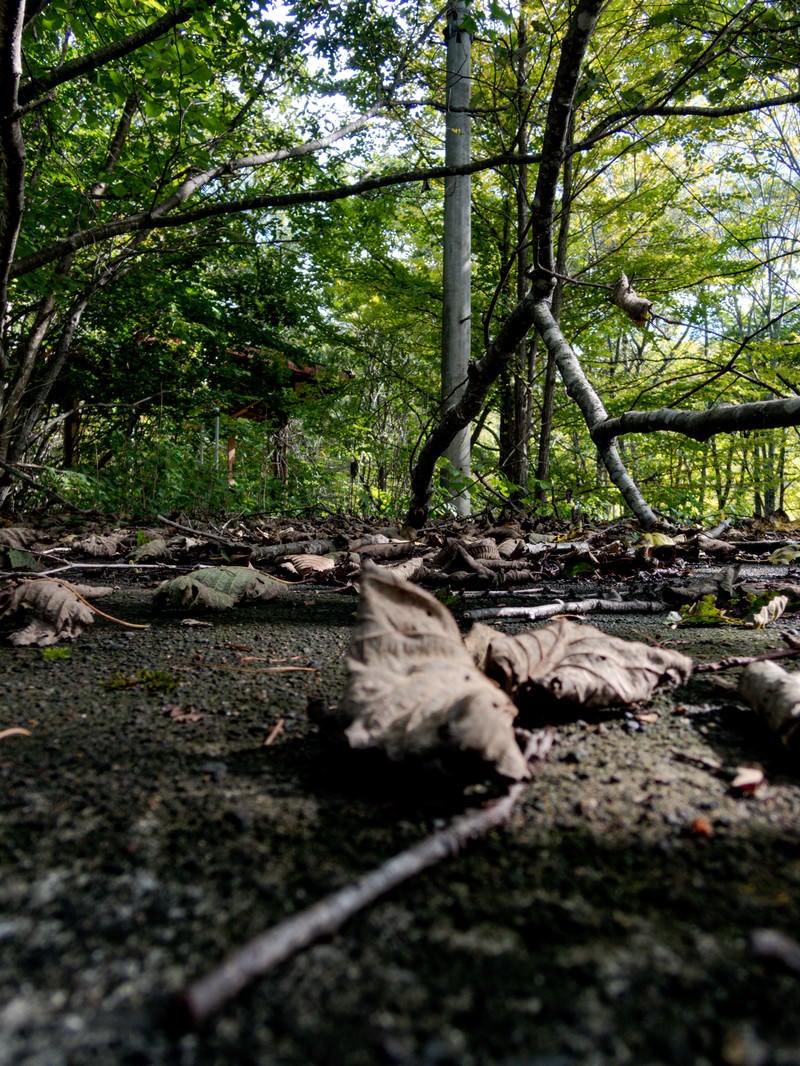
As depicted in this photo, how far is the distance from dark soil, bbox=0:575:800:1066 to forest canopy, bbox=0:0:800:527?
1.42 m

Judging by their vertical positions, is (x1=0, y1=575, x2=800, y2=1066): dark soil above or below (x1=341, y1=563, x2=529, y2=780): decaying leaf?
below

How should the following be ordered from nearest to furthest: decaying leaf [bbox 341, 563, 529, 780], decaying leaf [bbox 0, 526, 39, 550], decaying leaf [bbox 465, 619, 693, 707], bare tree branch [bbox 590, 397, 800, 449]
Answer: decaying leaf [bbox 341, 563, 529, 780], decaying leaf [bbox 465, 619, 693, 707], bare tree branch [bbox 590, 397, 800, 449], decaying leaf [bbox 0, 526, 39, 550]

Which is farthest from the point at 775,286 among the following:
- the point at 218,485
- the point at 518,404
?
the point at 218,485

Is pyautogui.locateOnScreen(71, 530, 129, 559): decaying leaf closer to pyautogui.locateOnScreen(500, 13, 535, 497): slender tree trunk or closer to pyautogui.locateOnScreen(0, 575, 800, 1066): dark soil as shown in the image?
pyautogui.locateOnScreen(0, 575, 800, 1066): dark soil

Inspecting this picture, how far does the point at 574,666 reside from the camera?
3.40 ft

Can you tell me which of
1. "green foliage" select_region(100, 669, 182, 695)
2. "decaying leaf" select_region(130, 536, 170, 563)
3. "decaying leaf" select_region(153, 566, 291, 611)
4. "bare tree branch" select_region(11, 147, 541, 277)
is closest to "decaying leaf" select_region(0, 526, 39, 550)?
"decaying leaf" select_region(130, 536, 170, 563)

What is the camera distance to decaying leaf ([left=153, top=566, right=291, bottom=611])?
2035 millimetres

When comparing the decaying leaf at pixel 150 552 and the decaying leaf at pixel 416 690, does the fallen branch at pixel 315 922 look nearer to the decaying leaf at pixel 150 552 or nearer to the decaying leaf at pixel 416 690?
the decaying leaf at pixel 416 690

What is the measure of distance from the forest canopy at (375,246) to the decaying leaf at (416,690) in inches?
54.4

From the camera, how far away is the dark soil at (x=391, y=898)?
15.9 inches

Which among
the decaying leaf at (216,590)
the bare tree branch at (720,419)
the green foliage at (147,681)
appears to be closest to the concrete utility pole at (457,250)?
the bare tree branch at (720,419)

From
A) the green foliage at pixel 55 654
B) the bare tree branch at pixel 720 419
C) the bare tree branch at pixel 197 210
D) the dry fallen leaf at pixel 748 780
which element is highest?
the bare tree branch at pixel 197 210

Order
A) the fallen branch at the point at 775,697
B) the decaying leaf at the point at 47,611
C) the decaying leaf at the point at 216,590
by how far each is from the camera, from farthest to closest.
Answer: the decaying leaf at the point at 216,590, the decaying leaf at the point at 47,611, the fallen branch at the point at 775,697

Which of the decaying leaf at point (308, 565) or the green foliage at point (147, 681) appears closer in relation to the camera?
the green foliage at point (147, 681)
